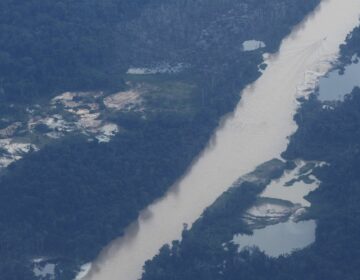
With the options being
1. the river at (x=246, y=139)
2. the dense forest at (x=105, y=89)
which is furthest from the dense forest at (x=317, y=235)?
the dense forest at (x=105, y=89)

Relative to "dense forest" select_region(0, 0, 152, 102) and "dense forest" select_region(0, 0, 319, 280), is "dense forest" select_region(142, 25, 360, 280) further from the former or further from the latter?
"dense forest" select_region(0, 0, 152, 102)

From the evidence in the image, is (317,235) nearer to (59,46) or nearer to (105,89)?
(105,89)

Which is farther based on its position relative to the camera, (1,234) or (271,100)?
(271,100)

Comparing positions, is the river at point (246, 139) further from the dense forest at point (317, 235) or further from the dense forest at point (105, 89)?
the dense forest at point (317, 235)

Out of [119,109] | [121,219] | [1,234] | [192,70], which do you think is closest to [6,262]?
[1,234]

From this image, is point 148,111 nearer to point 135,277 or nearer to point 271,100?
point 271,100
